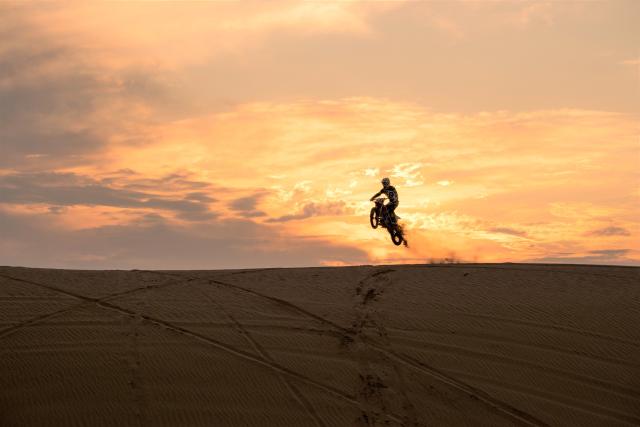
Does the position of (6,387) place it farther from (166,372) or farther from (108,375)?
(166,372)

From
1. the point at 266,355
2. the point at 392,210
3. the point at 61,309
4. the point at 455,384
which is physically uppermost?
the point at 392,210

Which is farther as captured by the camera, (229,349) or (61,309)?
(61,309)

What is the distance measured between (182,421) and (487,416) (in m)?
4.96

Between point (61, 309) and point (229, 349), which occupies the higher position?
point (61, 309)

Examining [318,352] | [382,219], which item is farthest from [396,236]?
[318,352]

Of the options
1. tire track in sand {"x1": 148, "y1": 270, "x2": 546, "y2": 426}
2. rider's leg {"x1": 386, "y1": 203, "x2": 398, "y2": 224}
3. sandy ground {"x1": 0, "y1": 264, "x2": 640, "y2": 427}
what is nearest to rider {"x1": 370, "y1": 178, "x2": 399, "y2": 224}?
rider's leg {"x1": 386, "y1": 203, "x2": 398, "y2": 224}

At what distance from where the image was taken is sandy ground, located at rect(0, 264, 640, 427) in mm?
13750

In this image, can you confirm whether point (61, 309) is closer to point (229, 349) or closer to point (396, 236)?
point (229, 349)

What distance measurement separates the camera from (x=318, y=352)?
1545cm

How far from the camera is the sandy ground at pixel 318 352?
13.8 metres

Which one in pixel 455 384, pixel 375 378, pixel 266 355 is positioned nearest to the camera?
pixel 375 378

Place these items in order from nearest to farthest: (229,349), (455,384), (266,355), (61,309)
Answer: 1. (455,384)
2. (266,355)
3. (229,349)
4. (61,309)

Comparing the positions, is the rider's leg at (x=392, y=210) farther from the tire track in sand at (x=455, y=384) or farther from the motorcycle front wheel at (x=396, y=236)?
the tire track in sand at (x=455, y=384)

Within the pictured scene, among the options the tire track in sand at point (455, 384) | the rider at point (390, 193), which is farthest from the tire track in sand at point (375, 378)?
the rider at point (390, 193)
